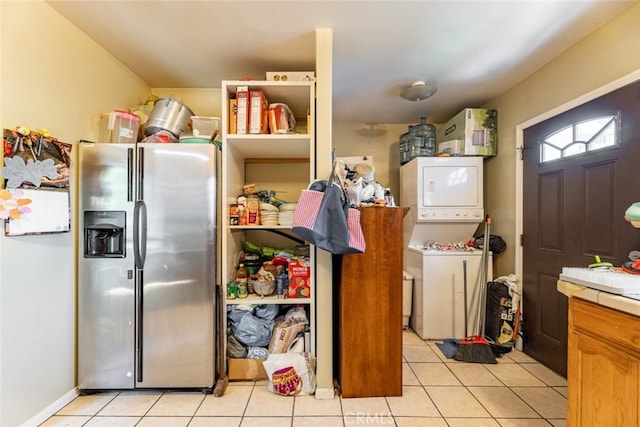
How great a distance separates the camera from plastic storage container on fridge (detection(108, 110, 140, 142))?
195 cm

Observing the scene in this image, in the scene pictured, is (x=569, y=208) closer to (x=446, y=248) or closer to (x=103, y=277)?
(x=446, y=248)

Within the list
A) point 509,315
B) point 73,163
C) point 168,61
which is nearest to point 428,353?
point 509,315

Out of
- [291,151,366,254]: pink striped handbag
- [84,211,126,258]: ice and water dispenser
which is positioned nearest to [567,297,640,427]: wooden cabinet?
[291,151,366,254]: pink striped handbag

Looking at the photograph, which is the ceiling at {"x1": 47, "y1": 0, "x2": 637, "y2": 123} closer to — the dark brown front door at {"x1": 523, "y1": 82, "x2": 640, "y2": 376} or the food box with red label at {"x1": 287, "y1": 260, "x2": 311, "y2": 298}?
the dark brown front door at {"x1": 523, "y1": 82, "x2": 640, "y2": 376}

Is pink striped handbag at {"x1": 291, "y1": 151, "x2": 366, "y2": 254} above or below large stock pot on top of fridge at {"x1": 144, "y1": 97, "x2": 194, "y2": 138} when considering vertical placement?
below

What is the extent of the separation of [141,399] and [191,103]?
2375mm

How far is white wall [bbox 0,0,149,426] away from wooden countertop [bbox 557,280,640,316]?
2738 mm

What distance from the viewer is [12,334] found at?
146cm

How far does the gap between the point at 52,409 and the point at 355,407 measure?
180 centimetres

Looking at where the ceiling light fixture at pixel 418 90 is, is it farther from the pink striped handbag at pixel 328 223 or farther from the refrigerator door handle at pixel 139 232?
the refrigerator door handle at pixel 139 232

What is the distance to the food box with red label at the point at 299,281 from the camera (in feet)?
6.49

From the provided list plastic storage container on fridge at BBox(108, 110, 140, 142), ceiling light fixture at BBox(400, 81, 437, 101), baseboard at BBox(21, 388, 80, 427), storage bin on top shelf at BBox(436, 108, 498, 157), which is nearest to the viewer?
baseboard at BBox(21, 388, 80, 427)

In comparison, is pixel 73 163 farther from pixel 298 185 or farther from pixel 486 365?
pixel 486 365

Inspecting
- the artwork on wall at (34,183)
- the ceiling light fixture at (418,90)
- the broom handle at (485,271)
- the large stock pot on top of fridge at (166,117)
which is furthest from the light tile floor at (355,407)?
the ceiling light fixture at (418,90)
